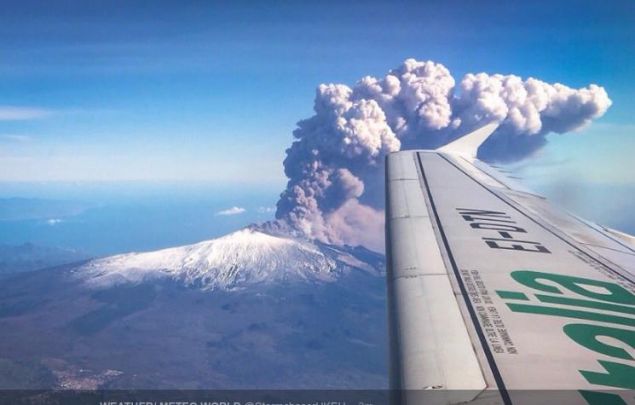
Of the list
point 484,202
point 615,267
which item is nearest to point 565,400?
point 615,267

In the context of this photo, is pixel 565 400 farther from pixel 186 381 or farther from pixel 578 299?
pixel 186 381

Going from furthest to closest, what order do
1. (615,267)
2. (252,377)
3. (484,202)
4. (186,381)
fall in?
1. (252,377)
2. (186,381)
3. (484,202)
4. (615,267)

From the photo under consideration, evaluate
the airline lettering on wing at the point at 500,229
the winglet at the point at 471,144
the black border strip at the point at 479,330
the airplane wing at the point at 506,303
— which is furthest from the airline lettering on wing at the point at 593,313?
the winglet at the point at 471,144

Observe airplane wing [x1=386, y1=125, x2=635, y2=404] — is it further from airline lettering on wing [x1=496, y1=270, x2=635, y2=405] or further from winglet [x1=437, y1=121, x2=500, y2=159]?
winglet [x1=437, y1=121, x2=500, y2=159]

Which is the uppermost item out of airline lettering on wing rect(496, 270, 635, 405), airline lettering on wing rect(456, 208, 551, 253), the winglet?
the winglet

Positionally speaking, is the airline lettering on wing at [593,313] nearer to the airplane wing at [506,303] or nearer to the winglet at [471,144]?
the airplane wing at [506,303]

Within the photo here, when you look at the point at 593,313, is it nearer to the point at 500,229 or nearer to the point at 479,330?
the point at 479,330

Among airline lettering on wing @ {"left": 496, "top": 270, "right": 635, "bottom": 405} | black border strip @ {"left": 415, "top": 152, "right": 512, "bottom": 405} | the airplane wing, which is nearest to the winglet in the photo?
the airplane wing
